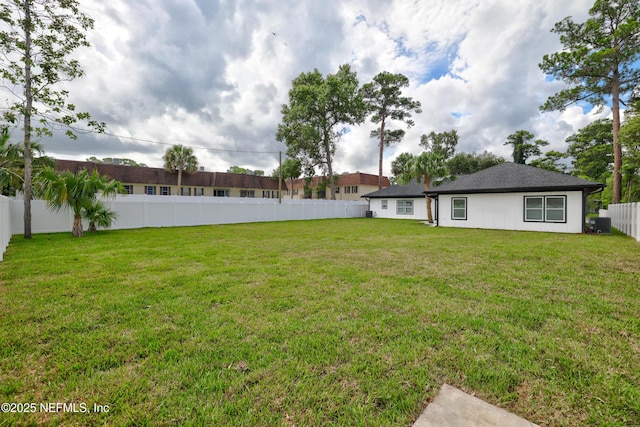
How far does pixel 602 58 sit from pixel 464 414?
67.5 ft

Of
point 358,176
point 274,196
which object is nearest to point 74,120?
point 274,196

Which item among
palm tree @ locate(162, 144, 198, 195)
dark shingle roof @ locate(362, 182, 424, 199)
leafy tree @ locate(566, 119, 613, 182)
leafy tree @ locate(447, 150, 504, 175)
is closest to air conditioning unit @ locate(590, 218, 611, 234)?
dark shingle roof @ locate(362, 182, 424, 199)

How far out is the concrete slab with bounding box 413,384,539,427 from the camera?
157 cm

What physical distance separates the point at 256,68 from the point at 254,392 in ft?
53.8

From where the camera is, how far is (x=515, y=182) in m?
13.4

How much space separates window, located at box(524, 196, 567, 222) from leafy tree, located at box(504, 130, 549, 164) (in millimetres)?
23053

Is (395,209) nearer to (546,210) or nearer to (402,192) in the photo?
(402,192)

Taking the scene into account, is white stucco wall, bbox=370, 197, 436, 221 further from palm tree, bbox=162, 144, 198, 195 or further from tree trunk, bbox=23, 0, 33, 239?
tree trunk, bbox=23, 0, 33, 239

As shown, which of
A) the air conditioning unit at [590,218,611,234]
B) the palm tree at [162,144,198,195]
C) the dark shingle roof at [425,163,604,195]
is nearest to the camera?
the air conditioning unit at [590,218,611,234]

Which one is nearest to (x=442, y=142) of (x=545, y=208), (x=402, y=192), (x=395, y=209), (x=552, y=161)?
(x=552, y=161)

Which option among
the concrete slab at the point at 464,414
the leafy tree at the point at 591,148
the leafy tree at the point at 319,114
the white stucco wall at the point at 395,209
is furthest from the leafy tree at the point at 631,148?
the leafy tree at the point at 319,114

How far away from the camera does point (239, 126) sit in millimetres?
23016

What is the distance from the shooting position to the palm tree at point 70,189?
912cm

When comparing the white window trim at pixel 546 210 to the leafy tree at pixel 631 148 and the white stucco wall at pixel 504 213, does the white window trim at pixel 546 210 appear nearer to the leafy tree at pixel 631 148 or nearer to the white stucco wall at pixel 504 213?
the white stucco wall at pixel 504 213
